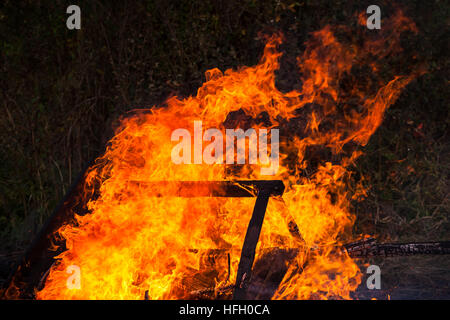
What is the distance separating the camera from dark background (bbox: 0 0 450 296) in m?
5.75

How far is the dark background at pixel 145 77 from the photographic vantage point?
227 inches

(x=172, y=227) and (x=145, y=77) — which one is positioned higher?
(x=145, y=77)

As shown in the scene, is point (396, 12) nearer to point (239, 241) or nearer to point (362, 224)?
point (362, 224)

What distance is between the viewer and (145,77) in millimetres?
5941

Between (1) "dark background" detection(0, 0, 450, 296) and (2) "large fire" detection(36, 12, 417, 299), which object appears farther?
Result: (1) "dark background" detection(0, 0, 450, 296)

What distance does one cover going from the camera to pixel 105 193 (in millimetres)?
2955

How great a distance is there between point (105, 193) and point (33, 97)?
11.9 feet

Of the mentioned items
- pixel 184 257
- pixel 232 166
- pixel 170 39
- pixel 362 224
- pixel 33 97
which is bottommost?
pixel 362 224

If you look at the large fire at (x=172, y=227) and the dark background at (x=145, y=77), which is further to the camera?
the dark background at (x=145, y=77)

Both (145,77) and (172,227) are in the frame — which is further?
(145,77)
